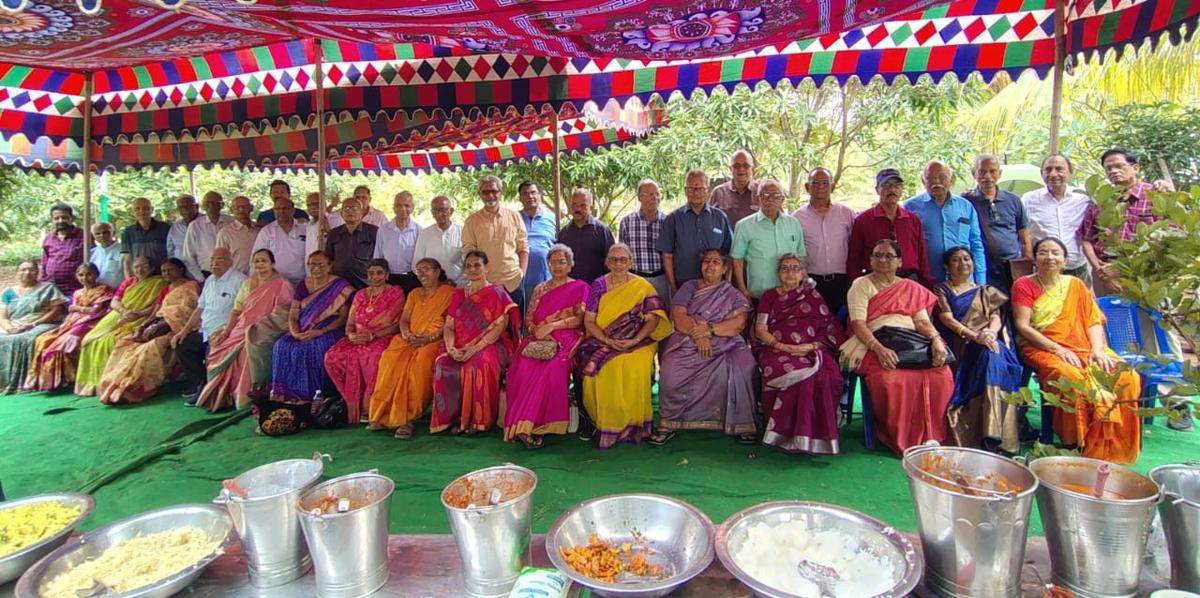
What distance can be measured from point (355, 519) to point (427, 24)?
2.52 m

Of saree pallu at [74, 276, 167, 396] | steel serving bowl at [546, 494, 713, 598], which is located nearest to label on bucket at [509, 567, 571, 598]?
steel serving bowl at [546, 494, 713, 598]

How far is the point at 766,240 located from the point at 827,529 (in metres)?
2.79

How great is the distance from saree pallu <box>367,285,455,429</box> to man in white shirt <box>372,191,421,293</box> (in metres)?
0.72

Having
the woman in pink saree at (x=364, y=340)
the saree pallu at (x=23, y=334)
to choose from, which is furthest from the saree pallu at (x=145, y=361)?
the woman in pink saree at (x=364, y=340)

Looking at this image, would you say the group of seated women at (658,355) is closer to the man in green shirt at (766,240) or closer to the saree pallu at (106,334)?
the man in green shirt at (766,240)

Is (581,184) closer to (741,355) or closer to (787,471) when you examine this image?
(741,355)

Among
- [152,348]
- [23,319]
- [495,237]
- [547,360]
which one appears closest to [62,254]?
[23,319]

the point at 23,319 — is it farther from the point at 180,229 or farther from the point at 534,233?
the point at 534,233

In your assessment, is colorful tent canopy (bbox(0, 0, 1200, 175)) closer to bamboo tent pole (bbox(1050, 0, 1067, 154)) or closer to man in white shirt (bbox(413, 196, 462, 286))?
bamboo tent pole (bbox(1050, 0, 1067, 154))

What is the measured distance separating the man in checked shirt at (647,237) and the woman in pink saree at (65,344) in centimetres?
527

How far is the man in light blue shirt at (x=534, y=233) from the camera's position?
5.40 meters

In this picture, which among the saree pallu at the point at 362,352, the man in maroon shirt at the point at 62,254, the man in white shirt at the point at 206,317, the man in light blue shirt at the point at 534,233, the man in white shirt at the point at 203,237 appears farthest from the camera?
the man in maroon shirt at the point at 62,254

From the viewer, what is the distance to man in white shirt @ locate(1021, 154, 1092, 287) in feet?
13.6

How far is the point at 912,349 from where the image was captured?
3.61 m
